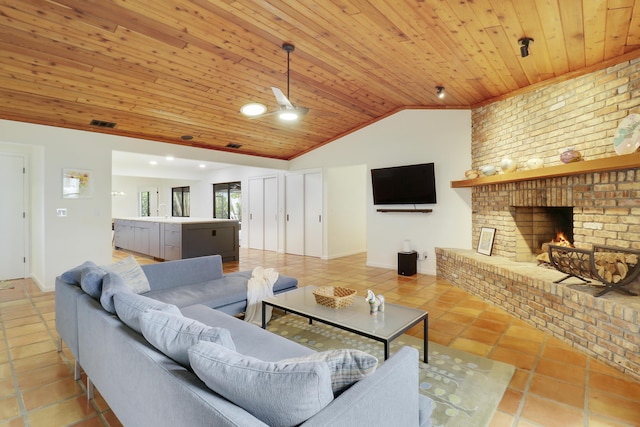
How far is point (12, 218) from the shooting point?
518 cm

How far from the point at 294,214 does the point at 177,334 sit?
6.62m

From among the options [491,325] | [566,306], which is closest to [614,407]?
[566,306]

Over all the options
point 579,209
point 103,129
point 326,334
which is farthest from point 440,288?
point 103,129

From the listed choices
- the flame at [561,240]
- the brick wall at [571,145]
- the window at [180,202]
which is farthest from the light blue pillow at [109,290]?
the window at [180,202]

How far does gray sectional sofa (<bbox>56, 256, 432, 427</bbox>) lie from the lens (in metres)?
0.96

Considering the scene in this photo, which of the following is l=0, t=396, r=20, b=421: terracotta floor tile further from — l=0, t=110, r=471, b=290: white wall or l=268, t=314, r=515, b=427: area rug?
l=0, t=110, r=471, b=290: white wall

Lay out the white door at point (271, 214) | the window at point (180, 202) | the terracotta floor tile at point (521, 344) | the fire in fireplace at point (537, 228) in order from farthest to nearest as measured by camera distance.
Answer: the window at point (180, 202)
the white door at point (271, 214)
the fire in fireplace at point (537, 228)
the terracotta floor tile at point (521, 344)

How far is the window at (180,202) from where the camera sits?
11391mm

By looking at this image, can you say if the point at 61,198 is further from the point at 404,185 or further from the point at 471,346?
the point at 471,346

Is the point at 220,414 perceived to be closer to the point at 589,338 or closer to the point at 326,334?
the point at 326,334

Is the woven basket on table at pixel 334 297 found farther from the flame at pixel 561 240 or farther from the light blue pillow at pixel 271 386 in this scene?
the flame at pixel 561 240

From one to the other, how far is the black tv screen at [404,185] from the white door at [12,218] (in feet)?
19.4

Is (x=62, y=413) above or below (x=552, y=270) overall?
below

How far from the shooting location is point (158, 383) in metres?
1.17
